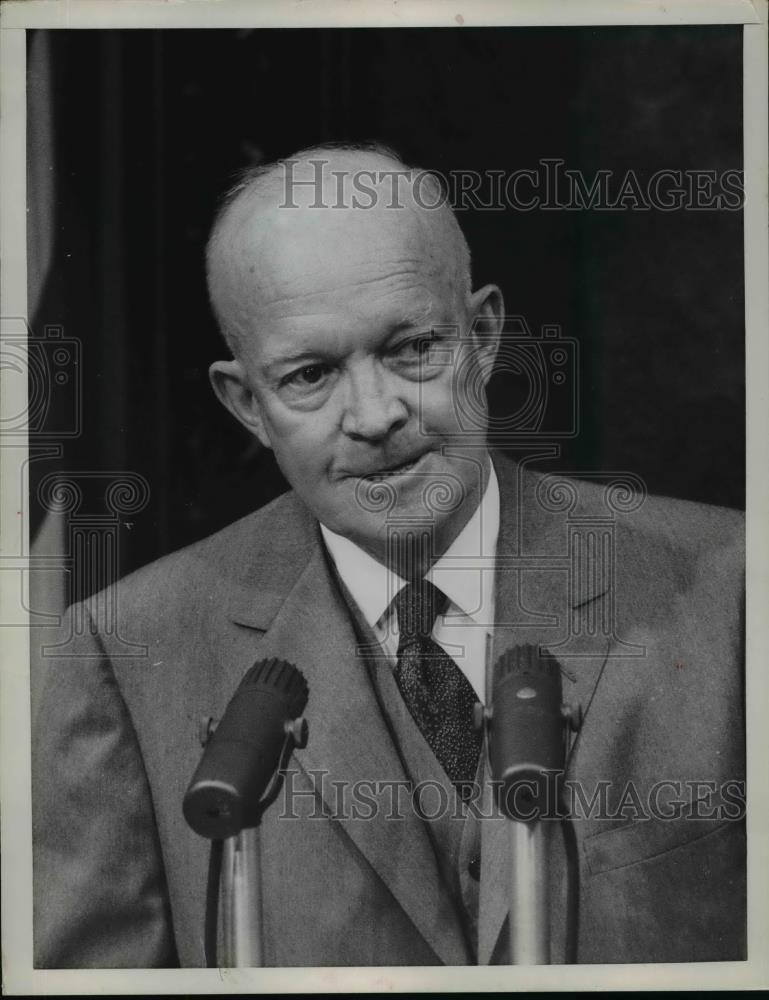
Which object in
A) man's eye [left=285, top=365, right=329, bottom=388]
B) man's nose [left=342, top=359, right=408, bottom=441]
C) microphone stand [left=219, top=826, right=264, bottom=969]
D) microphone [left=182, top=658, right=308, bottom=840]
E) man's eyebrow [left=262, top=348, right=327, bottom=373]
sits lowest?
microphone stand [left=219, top=826, right=264, bottom=969]

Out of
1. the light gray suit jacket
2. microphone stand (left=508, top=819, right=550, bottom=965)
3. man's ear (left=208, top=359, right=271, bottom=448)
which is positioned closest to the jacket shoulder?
the light gray suit jacket

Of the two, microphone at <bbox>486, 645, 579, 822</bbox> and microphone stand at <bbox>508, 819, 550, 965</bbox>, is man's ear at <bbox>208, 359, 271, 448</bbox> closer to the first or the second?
microphone at <bbox>486, 645, 579, 822</bbox>

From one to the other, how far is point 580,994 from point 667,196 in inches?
48.4

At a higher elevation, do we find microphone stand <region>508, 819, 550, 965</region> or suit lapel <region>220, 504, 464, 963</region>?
suit lapel <region>220, 504, 464, 963</region>

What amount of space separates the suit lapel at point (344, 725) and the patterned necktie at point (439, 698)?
6cm

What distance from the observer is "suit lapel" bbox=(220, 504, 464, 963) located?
1.70 meters

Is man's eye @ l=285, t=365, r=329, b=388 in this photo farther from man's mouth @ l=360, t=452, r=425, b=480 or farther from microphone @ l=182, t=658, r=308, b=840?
microphone @ l=182, t=658, r=308, b=840

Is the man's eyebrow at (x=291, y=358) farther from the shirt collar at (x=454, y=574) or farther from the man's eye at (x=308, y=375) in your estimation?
the shirt collar at (x=454, y=574)

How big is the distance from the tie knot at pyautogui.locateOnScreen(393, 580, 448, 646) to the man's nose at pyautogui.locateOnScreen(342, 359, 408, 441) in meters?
0.25

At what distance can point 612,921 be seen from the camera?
1.72 meters

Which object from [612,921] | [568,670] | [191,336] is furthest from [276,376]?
[612,921]

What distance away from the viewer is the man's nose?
1674 millimetres

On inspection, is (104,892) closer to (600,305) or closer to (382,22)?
(600,305)

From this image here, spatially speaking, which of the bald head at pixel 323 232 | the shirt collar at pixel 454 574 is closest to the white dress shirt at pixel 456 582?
the shirt collar at pixel 454 574
